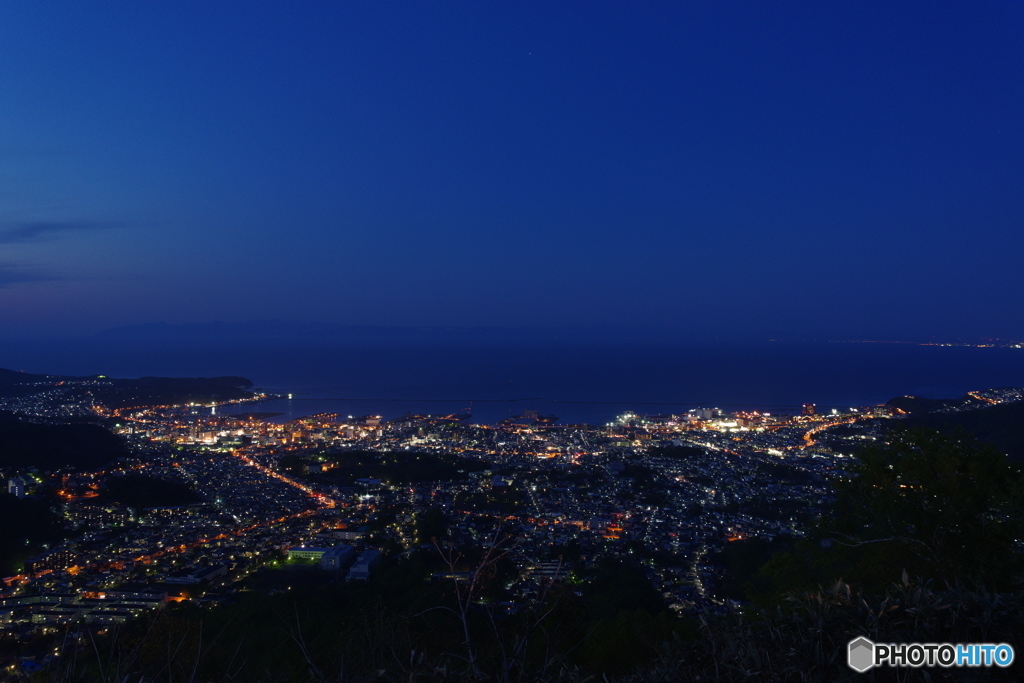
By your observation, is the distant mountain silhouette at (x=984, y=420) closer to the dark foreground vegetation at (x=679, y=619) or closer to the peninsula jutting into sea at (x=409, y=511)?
the peninsula jutting into sea at (x=409, y=511)

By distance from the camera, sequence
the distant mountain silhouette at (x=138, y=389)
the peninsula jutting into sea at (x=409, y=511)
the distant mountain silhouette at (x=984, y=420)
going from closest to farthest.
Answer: the peninsula jutting into sea at (x=409, y=511) < the distant mountain silhouette at (x=984, y=420) < the distant mountain silhouette at (x=138, y=389)

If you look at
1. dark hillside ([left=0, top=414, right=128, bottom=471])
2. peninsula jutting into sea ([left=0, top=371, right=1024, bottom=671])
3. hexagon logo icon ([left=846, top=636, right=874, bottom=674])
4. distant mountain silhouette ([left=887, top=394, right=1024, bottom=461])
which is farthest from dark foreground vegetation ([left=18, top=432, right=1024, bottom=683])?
dark hillside ([left=0, top=414, right=128, bottom=471])

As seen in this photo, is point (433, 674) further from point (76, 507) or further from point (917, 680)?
point (76, 507)

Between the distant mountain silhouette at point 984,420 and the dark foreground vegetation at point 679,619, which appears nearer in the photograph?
the dark foreground vegetation at point 679,619

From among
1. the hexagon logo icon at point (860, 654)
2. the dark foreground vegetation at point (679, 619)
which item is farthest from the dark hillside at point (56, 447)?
the hexagon logo icon at point (860, 654)

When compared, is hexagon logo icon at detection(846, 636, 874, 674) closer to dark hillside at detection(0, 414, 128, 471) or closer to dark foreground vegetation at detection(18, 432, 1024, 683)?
dark foreground vegetation at detection(18, 432, 1024, 683)

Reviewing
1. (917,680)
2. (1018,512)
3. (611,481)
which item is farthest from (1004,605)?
(611,481)
